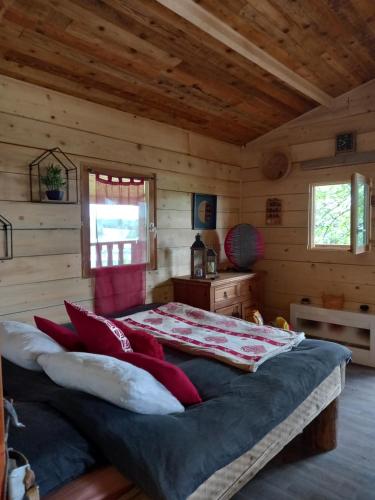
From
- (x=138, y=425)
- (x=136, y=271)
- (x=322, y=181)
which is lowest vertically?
(x=138, y=425)

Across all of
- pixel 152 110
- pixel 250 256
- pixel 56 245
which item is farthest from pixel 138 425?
pixel 250 256

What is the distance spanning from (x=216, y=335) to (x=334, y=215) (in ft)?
6.93

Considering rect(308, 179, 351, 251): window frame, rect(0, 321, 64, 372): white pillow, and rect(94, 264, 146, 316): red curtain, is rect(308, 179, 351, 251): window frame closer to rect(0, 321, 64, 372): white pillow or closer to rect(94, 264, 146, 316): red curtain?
rect(94, 264, 146, 316): red curtain

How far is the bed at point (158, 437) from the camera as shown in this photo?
105 centimetres

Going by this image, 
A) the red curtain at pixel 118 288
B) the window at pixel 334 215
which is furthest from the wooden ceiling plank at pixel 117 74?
the red curtain at pixel 118 288

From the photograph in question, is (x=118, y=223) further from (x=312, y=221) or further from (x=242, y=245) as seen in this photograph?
(x=312, y=221)

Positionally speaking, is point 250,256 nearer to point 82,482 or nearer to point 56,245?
point 56,245

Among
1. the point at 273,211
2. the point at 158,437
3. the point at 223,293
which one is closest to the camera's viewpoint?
the point at 158,437

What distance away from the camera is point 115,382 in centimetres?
122

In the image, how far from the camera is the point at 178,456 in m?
1.08

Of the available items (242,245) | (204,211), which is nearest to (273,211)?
(242,245)

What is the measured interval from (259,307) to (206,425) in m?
2.75

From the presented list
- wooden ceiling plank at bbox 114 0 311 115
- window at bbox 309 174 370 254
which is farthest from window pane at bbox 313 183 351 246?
wooden ceiling plank at bbox 114 0 311 115

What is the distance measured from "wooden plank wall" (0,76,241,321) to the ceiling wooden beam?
3.33 ft
